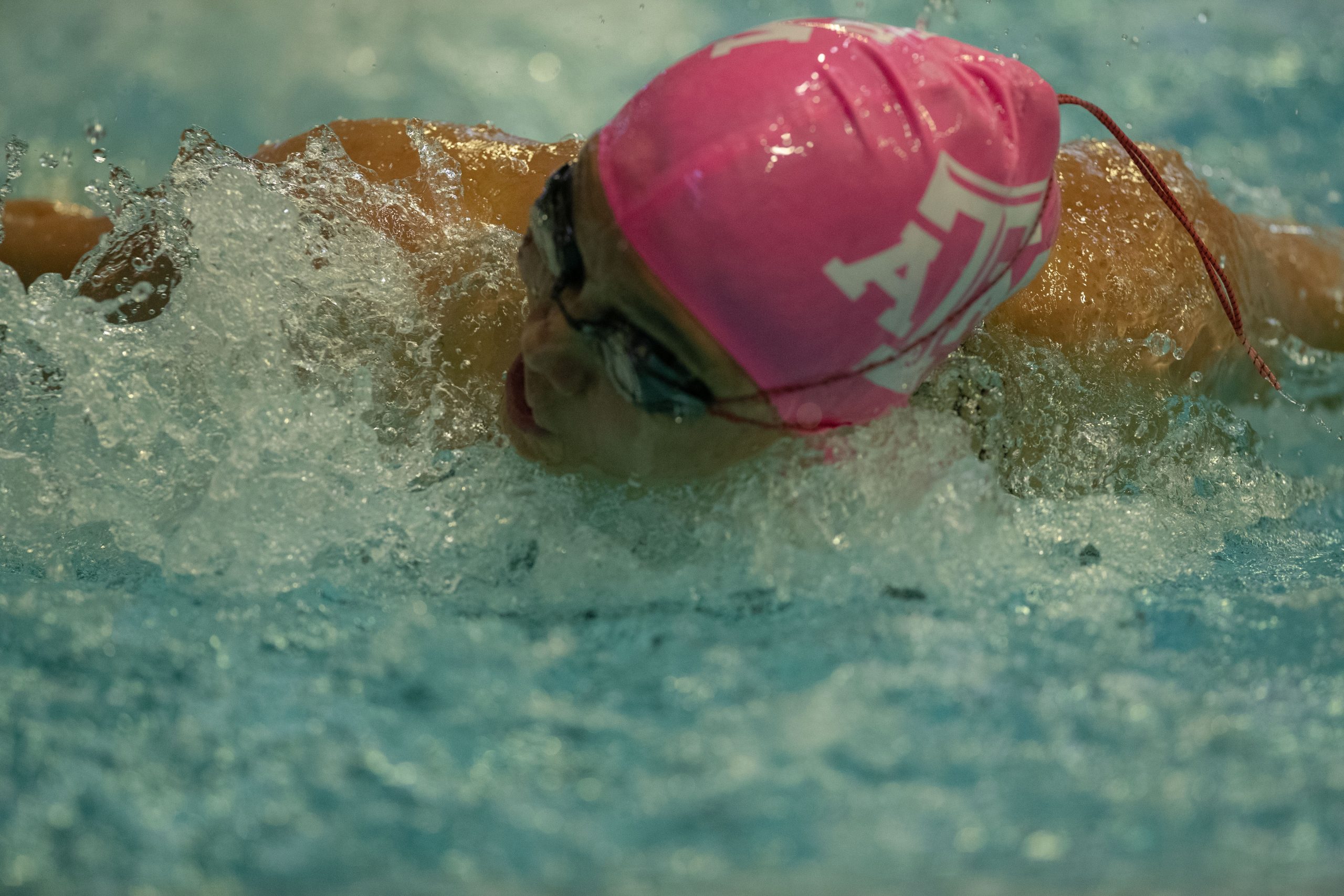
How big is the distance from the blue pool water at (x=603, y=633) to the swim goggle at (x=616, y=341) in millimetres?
219

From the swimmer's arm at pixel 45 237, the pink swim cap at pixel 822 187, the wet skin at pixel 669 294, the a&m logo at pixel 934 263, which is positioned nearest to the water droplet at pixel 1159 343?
the wet skin at pixel 669 294

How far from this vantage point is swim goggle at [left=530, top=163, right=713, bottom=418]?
115 cm

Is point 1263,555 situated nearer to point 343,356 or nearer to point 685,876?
point 685,876

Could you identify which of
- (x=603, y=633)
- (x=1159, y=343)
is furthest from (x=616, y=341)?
(x=1159, y=343)

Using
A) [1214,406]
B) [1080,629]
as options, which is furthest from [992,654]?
[1214,406]

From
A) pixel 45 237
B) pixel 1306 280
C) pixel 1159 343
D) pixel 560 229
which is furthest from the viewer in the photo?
pixel 1306 280

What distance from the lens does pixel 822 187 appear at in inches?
42.3

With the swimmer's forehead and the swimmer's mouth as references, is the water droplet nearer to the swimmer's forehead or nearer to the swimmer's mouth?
the swimmer's forehead

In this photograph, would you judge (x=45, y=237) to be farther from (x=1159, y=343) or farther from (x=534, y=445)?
(x=1159, y=343)

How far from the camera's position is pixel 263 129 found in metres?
3.16

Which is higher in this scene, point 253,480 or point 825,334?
point 825,334

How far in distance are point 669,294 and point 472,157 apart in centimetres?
76

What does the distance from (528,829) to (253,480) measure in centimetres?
75

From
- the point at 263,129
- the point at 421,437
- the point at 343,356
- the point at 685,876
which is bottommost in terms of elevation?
the point at 685,876
